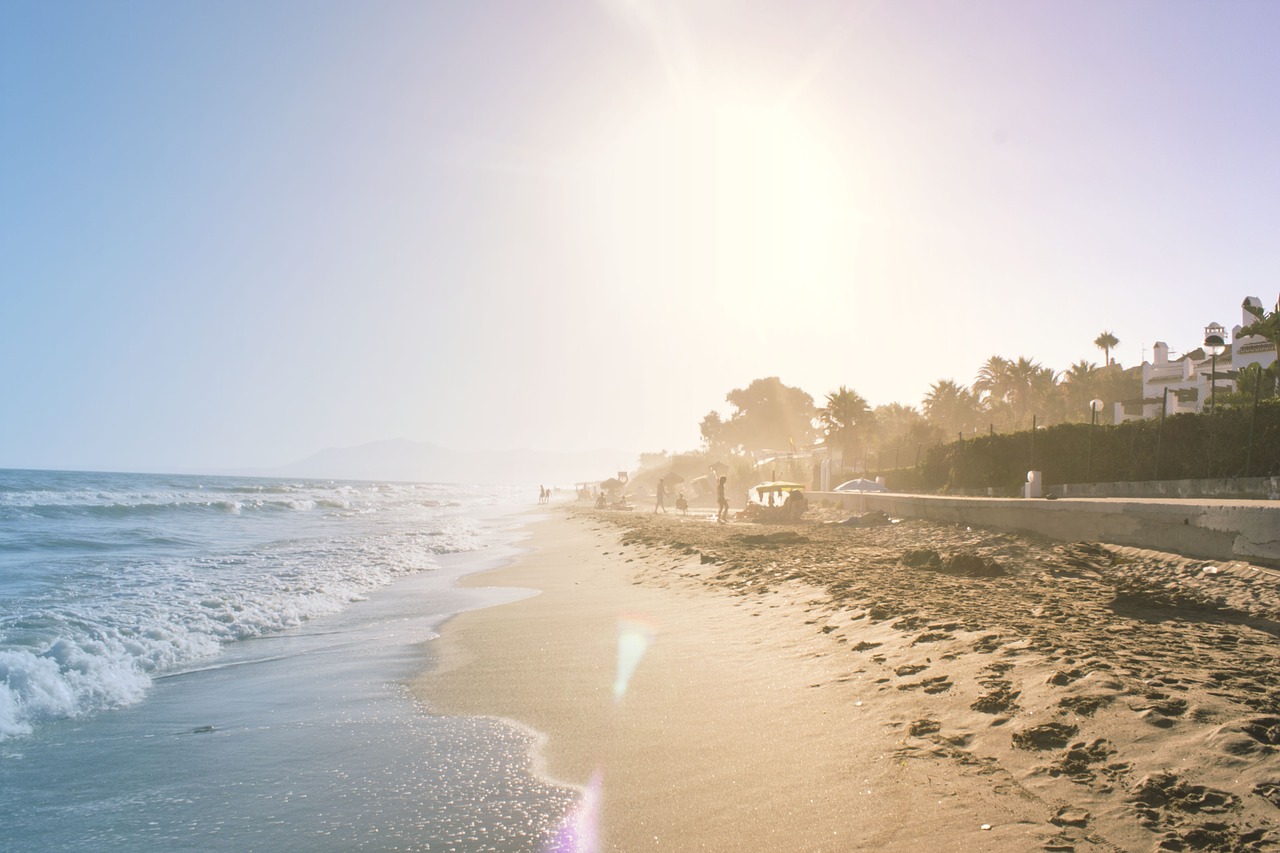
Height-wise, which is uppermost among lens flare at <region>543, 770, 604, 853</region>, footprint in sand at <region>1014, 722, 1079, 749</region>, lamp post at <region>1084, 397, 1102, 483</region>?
lamp post at <region>1084, 397, 1102, 483</region>

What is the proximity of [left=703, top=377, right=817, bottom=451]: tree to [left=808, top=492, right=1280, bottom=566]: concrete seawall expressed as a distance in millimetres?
100004

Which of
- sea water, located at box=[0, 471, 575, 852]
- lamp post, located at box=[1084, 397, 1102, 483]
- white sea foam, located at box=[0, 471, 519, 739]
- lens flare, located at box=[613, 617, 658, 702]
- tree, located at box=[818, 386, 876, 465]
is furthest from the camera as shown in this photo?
tree, located at box=[818, 386, 876, 465]

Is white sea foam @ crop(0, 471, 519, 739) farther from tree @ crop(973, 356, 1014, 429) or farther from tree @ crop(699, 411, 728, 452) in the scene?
tree @ crop(699, 411, 728, 452)

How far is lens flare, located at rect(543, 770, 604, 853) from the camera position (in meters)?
3.25

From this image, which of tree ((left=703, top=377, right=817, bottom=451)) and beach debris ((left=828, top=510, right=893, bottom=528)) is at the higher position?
tree ((left=703, top=377, right=817, bottom=451))

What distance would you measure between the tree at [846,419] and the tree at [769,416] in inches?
2175

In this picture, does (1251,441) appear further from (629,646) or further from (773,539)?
(629,646)

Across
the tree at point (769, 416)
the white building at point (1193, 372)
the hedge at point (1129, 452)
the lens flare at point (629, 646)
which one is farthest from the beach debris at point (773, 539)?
the tree at point (769, 416)

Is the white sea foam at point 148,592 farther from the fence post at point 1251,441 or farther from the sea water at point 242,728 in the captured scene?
the fence post at point 1251,441

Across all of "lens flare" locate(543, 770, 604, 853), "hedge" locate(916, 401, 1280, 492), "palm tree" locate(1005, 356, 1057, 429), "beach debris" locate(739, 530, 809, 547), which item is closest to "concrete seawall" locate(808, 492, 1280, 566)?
"beach debris" locate(739, 530, 809, 547)

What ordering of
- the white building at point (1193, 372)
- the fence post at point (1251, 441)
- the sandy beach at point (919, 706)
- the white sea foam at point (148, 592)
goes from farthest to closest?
1. the white building at point (1193, 372)
2. the fence post at point (1251, 441)
3. the white sea foam at point (148, 592)
4. the sandy beach at point (919, 706)

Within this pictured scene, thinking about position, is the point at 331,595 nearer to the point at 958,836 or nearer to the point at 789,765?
the point at 789,765

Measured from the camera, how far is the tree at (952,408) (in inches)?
2687

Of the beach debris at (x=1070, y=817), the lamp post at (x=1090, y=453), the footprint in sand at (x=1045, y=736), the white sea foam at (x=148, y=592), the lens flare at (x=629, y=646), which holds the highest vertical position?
the lamp post at (x=1090, y=453)
